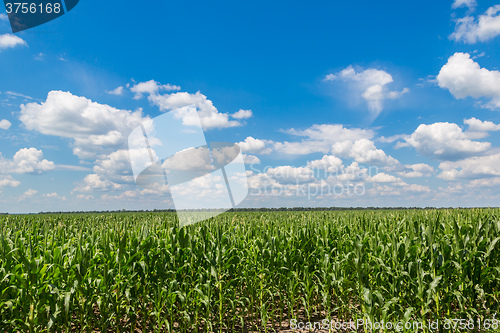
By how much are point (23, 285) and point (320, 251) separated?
6.30m

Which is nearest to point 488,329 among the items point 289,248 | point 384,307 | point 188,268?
point 384,307

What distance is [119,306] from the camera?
6402 mm

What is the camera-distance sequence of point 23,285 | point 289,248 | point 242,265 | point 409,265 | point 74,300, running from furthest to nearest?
1. point 289,248
2. point 242,265
3. point 409,265
4. point 74,300
5. point 23,285

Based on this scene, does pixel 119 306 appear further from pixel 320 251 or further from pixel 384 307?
pixel 384 307

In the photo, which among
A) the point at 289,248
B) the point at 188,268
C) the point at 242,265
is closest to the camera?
the point at 188,268

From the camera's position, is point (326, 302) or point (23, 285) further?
point (326, 302)

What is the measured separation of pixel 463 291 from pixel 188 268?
6076 mm

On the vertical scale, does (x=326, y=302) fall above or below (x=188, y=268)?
below

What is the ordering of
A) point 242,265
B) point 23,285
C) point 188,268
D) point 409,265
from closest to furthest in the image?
point 23,285, point 409,265, point 188,268, point 242,265

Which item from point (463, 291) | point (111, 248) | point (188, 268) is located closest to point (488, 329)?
point (463, 291)

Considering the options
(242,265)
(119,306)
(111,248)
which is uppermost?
(111,248)

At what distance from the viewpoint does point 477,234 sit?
7418mm

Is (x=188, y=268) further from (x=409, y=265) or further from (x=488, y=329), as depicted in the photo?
(x=488, y=329)

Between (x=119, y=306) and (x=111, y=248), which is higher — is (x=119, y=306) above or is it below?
below
